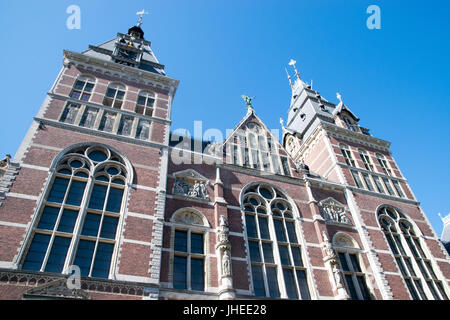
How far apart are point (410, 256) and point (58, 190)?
62.4 ft

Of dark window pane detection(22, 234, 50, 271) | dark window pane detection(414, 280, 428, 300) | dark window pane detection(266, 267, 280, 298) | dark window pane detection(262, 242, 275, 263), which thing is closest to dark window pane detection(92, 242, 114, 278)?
dark window pane detection(22, 234, 50, 271)

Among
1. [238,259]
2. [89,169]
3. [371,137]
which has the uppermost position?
[371,137]

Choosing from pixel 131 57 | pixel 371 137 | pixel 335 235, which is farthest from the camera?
pixel 371 137

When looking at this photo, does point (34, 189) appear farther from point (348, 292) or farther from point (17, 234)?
point (348, 292)

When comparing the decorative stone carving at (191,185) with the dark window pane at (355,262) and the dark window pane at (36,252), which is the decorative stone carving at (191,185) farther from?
the dark window pane at (355,262)

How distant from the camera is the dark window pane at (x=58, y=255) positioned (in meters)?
11.0

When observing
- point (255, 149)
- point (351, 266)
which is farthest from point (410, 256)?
point (255, 149)

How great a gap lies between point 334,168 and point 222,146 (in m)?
8.49

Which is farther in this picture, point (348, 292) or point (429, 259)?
point (429, 259)

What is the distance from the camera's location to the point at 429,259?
61.6 feet

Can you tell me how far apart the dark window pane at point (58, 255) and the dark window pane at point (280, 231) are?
31.8 ft

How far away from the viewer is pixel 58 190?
13062 millimetres
